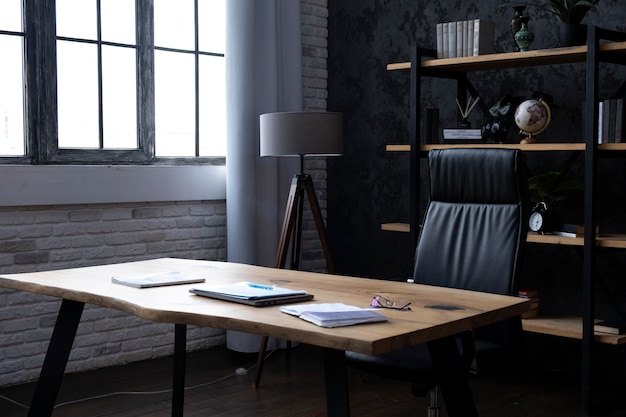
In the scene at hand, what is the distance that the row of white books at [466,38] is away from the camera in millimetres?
4070

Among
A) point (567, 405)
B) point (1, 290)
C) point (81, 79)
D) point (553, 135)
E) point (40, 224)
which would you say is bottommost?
point (567, 405)

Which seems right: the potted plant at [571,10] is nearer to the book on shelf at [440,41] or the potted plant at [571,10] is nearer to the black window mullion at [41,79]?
the book on shelf at [440,41]

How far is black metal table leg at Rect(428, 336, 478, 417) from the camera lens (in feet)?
7.72

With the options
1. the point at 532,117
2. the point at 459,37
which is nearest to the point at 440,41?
the point at 459,37

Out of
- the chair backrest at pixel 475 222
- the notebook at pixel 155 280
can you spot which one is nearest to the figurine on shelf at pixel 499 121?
the chair backrest at pixel 475 222

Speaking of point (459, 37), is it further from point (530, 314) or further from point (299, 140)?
point (530, 314)

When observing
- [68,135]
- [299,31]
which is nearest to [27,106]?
A: [68,135]

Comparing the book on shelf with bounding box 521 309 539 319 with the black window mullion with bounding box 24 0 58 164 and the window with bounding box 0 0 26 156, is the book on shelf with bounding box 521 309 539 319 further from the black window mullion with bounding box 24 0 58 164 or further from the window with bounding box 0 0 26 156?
the window with bounding box 0 0 26 156

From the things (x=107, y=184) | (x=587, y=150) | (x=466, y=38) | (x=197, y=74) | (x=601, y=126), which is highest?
(x=466, y=38)

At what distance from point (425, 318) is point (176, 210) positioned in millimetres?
2747

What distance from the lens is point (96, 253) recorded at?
4.31 metres

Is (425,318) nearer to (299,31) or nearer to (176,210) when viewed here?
(176,210)

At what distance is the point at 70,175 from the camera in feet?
13.6

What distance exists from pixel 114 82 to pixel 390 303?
2.67 m
